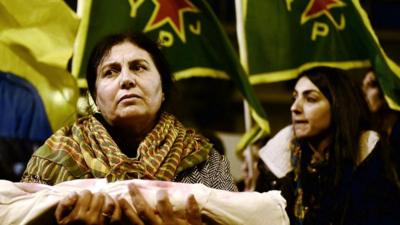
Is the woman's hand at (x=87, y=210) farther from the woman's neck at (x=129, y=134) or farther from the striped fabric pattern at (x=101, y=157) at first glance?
the woman's neck at (x=129, y=134)

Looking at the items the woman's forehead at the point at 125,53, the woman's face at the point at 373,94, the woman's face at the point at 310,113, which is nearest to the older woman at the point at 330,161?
the woman's face at the point at 310,113

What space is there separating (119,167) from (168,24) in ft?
7.18

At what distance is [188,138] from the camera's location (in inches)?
120

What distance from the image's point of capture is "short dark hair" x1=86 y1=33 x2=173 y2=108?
121 inches

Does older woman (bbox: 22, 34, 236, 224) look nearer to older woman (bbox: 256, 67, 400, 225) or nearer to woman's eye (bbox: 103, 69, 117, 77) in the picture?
woman's eye (bbox: 103, 69, 117, 77)

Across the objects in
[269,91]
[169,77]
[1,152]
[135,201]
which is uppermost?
[169,77]

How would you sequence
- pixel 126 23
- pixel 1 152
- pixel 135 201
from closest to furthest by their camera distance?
pixel 135 201 < pixel 1 152 < pixel 126 23

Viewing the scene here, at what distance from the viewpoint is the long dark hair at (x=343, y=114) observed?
4141mm

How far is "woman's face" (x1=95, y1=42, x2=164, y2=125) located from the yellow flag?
1110mm

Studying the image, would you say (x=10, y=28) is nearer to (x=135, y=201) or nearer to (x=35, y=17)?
(x=35, y=17)

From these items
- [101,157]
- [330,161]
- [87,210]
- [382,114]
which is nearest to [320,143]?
[330,161]

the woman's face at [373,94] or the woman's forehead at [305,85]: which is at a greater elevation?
the woman's forehead at [305,85]

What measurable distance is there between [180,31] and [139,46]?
1749 mm

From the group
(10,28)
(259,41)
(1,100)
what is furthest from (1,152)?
(259,41)
